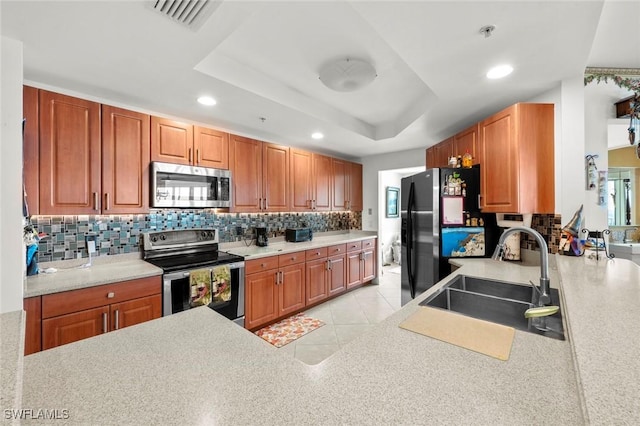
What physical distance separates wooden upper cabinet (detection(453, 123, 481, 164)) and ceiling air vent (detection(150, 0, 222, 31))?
7.72ft

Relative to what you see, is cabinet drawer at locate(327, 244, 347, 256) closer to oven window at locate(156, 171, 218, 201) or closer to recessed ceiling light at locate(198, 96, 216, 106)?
oven window at locate(156, 171, 218, 201)

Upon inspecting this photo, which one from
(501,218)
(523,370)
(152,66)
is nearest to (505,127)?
(501,218)

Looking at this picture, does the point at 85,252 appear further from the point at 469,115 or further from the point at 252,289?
the point at 469,115

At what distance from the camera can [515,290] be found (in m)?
1.70

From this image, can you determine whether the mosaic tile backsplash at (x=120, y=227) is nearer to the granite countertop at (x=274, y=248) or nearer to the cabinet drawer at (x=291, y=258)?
the granite countertop at (x=274, y=248)

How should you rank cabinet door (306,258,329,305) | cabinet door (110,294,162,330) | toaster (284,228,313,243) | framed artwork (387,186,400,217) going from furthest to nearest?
Result: framed artwork (387,186,400,217)
toaster (284,228,313,243)
cabinet door (306,258,329,305)
cabinet door (110,294,162,330)

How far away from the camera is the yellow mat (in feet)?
3.03

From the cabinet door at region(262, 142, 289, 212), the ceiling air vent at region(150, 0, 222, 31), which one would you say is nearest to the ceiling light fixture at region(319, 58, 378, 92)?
the ceiling air vent at region(150, 0, 222, 31)

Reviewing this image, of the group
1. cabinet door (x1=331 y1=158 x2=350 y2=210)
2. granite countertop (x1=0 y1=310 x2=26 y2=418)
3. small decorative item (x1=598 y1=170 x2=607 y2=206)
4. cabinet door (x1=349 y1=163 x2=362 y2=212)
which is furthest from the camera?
cabinet door (x1=349 y1=163 x2=362 y2=212)

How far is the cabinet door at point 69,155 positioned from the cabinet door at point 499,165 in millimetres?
3240

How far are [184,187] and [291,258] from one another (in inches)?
55.4

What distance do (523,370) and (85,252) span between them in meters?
2.98

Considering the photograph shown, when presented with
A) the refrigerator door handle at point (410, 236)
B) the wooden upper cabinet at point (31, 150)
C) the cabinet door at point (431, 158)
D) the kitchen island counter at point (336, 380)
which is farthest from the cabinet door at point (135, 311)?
the cabinet door at point (431, 158)

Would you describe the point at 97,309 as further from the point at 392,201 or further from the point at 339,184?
the point at 392,201
